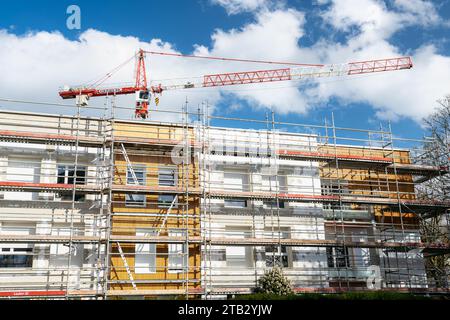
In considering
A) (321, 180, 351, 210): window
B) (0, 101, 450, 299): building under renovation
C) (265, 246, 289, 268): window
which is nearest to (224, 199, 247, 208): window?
(0, 101, 450, 299): building under renovation

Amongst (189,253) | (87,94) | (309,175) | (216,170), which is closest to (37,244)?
(189,253)

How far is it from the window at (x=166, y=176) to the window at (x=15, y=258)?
6.33m

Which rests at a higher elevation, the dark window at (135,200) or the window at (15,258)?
the dark window at (135,200)

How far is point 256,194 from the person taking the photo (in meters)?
22.8

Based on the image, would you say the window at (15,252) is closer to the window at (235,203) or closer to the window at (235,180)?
the window at (235,203)

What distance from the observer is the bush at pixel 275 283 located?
20.2 metres

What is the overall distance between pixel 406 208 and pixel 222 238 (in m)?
10.1

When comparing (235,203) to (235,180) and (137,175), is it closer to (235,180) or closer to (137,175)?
(235,180)

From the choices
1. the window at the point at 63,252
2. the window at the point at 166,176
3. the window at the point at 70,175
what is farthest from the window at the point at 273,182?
the window at the point at 63,252

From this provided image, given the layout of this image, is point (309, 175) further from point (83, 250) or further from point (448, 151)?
point (83, 250)

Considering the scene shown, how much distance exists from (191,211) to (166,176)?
6.77 feet

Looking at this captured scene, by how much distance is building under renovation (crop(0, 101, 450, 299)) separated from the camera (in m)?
20.8

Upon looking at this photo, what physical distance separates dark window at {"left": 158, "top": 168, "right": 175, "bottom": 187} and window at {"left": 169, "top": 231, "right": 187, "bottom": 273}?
2.43 meters
